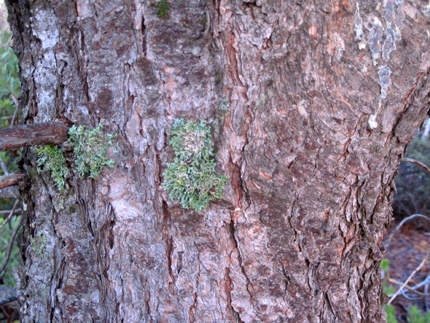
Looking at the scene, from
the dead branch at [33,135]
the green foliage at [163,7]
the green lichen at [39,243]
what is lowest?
the green lichen at [39,243]

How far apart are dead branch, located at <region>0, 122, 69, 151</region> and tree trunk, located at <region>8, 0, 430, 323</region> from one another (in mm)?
56

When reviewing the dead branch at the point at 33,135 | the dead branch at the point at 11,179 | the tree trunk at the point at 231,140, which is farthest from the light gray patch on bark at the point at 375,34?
the dead branch at the point at 11,179

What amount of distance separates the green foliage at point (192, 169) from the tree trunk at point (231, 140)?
29 millimetres

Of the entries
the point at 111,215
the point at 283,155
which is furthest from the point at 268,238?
the point at 111,215

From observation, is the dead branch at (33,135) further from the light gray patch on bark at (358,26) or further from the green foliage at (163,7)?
the light gray patch on bark at (358,26)

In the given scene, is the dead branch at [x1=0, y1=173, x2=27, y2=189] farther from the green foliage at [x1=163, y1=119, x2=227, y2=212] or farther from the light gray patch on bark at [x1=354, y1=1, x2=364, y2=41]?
the light gray patch on bark at [x1=354, y1=1, x2=364, y2=41]

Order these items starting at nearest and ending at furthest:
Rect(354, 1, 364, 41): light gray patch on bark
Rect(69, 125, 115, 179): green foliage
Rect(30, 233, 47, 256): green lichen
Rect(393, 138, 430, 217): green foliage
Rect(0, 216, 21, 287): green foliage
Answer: Rect(354, 1, 364, 41): light gray patch on bark < Rect(69, 125, 115, 179): green foliage < Rect(30, 233, 47, 256): green lichen < Rect(0, 216, 21, 287): green foliage < Rect(393, 138, 430, 217): green foliage

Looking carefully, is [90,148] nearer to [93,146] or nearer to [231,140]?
[93,146]

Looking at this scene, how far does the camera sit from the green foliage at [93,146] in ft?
3.35

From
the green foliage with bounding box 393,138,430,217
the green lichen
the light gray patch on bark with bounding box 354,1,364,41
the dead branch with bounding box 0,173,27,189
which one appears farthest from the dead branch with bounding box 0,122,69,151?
the green foliage with bounding box 393,138,430,217

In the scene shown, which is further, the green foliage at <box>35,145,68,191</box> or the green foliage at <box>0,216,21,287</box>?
the green foliage at <box>0,216,21,287</box>

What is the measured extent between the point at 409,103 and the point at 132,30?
824mm

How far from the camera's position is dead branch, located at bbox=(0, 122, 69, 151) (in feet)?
3.11

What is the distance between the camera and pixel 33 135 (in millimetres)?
987
